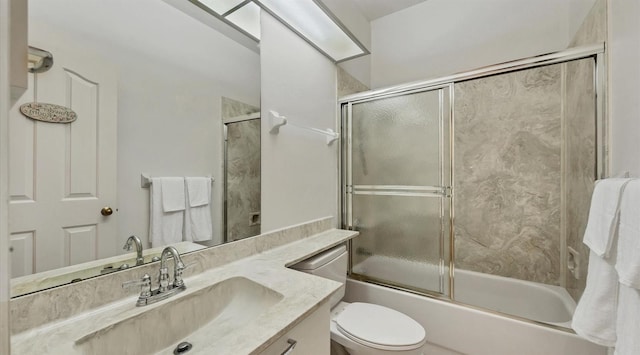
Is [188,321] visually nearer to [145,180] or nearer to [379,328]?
[145,180]

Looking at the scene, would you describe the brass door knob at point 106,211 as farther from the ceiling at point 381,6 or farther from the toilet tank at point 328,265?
the ceiling at point 381,6

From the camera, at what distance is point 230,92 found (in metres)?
1.17

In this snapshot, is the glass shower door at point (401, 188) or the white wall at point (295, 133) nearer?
the white wall at point (295, 133)

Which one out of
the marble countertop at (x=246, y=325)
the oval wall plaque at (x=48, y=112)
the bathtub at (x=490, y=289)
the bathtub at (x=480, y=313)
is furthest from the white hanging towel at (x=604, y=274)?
the oval wall plaque at (x=48, y=112)

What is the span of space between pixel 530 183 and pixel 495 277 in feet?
2.55

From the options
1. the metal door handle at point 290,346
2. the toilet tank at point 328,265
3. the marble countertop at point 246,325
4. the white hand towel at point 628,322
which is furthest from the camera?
the toilet tank at point 328,265

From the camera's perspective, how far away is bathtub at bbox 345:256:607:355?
4.28 feet

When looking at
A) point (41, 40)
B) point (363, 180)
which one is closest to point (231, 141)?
point (41, 40)

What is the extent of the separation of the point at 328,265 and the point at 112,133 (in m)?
1.15

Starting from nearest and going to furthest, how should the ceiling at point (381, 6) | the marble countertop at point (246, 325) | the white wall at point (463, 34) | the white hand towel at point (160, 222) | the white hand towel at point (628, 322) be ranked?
1. the marble countertop at point (246, 325)
2. the white hand towel at point (628, 322)
3. the white hand towel at point (160, 222)
4. the white wall at point (463, 34)
5. the ceiling at point (381, 6)

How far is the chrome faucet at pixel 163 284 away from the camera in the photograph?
29.8 inches

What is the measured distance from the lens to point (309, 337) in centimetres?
78

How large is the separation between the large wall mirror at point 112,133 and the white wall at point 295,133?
22cm

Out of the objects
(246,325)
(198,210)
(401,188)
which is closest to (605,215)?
(401,188)
